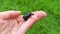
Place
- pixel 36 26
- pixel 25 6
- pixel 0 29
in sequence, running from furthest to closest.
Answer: pixel 25 6, pixel 36 26, pixel 0 29

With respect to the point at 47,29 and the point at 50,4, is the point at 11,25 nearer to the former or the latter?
the point at 47,29

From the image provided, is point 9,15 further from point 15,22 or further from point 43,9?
point 43,9

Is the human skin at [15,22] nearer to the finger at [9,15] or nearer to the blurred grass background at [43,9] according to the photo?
the finger at [9,15]

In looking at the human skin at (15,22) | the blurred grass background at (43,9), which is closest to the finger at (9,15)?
the human skin at (15,22)

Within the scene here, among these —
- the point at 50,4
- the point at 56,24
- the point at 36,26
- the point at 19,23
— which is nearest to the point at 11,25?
the point at 19,23

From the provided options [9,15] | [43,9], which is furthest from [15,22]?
[43,9]
